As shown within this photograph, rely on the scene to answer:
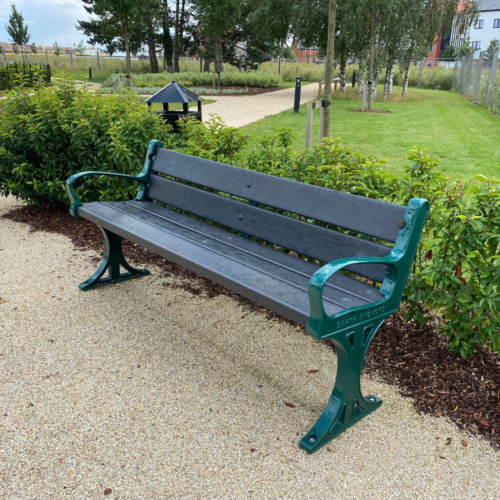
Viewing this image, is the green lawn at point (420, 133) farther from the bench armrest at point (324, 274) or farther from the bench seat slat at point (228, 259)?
the bench armrest at point (324, 274)

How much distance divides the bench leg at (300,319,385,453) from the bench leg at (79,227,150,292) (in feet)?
7.02

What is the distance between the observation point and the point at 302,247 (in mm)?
2801

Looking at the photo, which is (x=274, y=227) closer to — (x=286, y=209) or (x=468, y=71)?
(x=286, y=209)

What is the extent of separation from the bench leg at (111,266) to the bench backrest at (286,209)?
469mm

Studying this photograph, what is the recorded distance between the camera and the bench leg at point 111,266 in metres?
3.81

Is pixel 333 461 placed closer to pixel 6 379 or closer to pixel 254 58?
pixel 6 379

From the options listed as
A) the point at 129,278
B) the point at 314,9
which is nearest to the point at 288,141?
the point at 129,278

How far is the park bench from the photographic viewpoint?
224cm

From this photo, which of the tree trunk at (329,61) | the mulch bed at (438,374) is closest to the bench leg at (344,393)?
the mulch bed at (438,374)

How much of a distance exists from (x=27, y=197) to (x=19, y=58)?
44.0 metres

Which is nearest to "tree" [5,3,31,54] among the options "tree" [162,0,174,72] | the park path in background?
"tree" [162,0,174,72]

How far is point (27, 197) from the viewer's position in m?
5.43

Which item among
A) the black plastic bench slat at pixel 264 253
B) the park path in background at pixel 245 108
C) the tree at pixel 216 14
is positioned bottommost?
the park path in background at pixel 245 108

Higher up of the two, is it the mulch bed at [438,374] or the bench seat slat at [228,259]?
the bench seat slat at [228,259]
